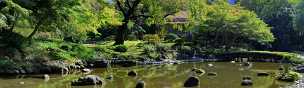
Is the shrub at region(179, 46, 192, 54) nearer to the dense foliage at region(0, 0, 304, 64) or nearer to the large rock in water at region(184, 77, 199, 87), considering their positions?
the dense foliage at region(0, 0, 304, 64)

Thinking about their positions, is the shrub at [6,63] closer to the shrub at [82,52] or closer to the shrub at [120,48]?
the shrub at [82,52]

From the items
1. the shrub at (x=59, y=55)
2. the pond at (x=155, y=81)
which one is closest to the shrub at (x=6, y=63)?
the pond at (x=155, y=81)

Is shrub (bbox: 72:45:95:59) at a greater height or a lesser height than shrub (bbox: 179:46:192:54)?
greater

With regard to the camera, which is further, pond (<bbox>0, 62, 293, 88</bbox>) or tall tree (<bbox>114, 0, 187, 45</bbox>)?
tall tree (<bbox>114, 0, 187, 45</bbox>)

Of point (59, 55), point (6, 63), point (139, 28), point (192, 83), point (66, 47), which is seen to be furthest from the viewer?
point (139, 28)

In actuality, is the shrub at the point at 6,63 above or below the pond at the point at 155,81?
above

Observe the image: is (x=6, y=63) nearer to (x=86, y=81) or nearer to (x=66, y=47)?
(x=66, y=47)

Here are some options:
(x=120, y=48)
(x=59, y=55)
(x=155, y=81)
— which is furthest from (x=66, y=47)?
(x=155, y=81)

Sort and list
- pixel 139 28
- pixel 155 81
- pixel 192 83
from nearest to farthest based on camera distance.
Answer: pixel 192 83
pixel 155 81
pixel 139 28

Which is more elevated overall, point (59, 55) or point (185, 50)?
point (59, 55)

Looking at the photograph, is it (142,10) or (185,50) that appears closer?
(185,50)

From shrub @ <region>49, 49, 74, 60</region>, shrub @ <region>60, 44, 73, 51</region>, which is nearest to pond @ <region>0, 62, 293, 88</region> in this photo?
shrub @ <region>49, 49, 74, 60</region>

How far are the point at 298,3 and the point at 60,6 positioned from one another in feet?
169

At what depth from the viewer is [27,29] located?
4062 cm
